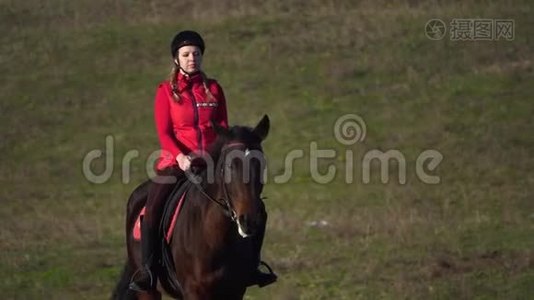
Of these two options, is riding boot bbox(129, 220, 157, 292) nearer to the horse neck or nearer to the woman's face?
the horse neck

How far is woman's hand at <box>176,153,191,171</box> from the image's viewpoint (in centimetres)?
981

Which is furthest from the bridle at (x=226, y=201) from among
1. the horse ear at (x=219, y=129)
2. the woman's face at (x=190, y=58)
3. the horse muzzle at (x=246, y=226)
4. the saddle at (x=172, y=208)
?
the woman's face at (x=190, y=58)

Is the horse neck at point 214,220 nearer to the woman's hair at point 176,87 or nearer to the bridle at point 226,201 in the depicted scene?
the bridle at point 226,201

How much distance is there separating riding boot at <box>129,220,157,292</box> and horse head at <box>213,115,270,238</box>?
122 centimetres

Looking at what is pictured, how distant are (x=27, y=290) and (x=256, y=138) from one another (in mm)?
8384

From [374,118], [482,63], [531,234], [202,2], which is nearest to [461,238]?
[531,234]

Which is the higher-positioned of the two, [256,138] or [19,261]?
[256,138]

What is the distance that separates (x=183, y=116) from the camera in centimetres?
1013

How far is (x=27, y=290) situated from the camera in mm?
16609

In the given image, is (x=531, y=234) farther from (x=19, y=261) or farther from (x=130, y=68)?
(x=130, y=68)

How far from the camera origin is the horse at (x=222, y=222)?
28.9ft
